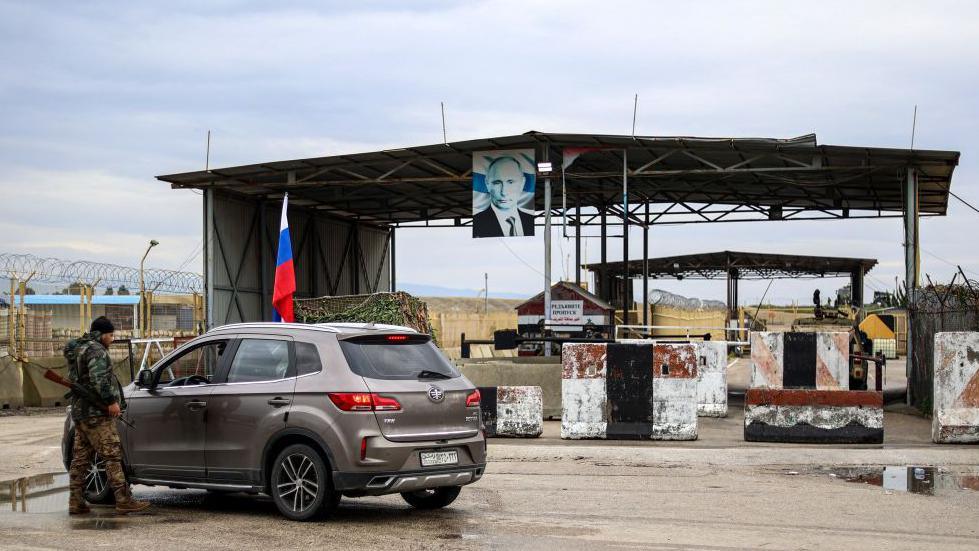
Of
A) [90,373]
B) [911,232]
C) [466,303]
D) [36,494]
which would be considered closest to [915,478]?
[90,373]

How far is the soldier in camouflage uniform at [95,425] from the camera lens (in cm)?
927

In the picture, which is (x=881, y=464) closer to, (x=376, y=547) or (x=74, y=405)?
(x=376, y=547)

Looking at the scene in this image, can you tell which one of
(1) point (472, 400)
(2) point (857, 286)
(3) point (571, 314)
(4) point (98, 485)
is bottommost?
(4) point (98, 485)

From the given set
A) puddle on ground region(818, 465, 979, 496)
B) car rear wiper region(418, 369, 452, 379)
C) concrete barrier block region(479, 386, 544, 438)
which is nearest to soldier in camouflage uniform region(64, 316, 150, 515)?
car rear wiper region(418, 369, 452, 379)

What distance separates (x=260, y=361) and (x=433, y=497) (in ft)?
6.54

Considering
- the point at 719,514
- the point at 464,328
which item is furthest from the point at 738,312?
the point at 719,514

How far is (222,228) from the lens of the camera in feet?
109

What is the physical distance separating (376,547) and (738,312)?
53.4m

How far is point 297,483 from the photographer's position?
8.70m

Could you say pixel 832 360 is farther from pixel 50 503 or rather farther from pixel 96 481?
pixel 50 503

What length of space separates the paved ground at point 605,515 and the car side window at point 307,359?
125cm

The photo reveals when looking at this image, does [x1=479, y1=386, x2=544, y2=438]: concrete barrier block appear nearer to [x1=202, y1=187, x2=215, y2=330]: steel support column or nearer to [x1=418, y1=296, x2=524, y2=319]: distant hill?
[x1=202, y1=187, x2=215, y2=330]: steel support column

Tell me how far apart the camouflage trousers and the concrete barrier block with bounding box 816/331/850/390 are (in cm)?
1200

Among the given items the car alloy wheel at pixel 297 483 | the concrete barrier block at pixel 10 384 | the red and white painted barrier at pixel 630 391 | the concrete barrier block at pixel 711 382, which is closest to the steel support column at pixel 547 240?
the concrete barrier block at pixel 711 382
